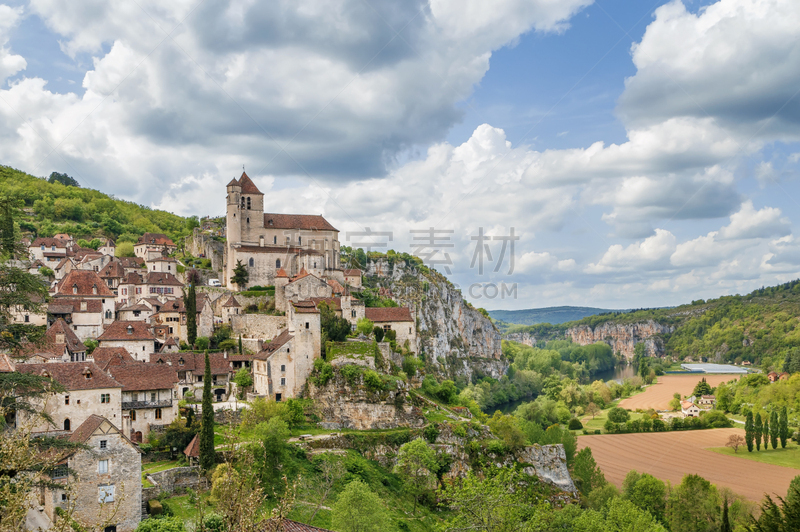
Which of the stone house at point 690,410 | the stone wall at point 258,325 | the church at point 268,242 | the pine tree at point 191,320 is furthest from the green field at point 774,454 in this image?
the pine tree at point 191,320

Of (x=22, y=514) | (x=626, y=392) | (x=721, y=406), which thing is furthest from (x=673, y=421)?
(x=22, y=514)

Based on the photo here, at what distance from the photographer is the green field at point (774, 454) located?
72.1 meters

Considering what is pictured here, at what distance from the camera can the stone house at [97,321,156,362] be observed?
177ft

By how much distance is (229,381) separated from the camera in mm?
53031

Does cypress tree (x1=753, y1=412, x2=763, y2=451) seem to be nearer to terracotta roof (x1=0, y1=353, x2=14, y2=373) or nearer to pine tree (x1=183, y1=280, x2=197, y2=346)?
pine tree (x1=183, y1=280, x2=197, y2=346)

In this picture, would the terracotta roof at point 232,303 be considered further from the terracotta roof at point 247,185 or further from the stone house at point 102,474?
the stone house at point 102,474

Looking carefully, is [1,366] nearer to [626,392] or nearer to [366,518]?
[366,518]

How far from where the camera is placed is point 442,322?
13250cm

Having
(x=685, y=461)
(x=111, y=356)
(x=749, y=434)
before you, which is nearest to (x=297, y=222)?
(x=111, y=356)

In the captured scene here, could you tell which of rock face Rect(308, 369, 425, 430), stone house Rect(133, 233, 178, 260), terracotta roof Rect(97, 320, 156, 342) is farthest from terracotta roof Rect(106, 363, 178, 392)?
stone house Rect(133, 233, 178, 260)

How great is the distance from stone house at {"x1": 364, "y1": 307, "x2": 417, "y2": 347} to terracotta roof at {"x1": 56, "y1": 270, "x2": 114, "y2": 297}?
1164 inches

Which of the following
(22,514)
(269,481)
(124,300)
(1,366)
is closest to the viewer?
(22,514)

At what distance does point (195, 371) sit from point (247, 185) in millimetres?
32566

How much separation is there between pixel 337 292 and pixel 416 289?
61037mm
